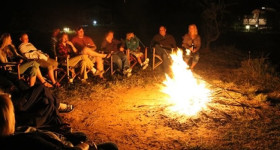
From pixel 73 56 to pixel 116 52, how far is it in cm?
114

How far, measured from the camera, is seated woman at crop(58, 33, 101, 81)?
6.14 m

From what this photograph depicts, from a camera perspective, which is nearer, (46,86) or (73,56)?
(46,86)

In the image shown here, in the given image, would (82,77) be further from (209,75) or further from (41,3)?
(41,3)

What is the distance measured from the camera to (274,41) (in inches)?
622

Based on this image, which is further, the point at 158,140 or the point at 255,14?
the point at 255,14

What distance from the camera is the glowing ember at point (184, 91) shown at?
4824 mm

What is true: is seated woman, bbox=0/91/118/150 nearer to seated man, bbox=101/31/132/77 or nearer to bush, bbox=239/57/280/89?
seated man, bbox=101/31/132/77

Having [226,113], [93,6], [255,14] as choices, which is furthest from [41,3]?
[226,113]

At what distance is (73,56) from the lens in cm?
633

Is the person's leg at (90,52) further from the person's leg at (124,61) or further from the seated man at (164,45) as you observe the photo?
the seated man at (164,45)

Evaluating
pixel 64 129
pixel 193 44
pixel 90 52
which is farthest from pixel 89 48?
pixel 64 129

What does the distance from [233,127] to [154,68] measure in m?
3.85

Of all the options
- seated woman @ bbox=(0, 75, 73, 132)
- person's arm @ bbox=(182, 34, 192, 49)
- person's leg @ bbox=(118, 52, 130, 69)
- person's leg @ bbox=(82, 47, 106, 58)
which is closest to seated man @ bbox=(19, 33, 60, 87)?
person's leg @ bbox=(82, 47, 106, 58)

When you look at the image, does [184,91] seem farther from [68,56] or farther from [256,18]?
[256,18]
